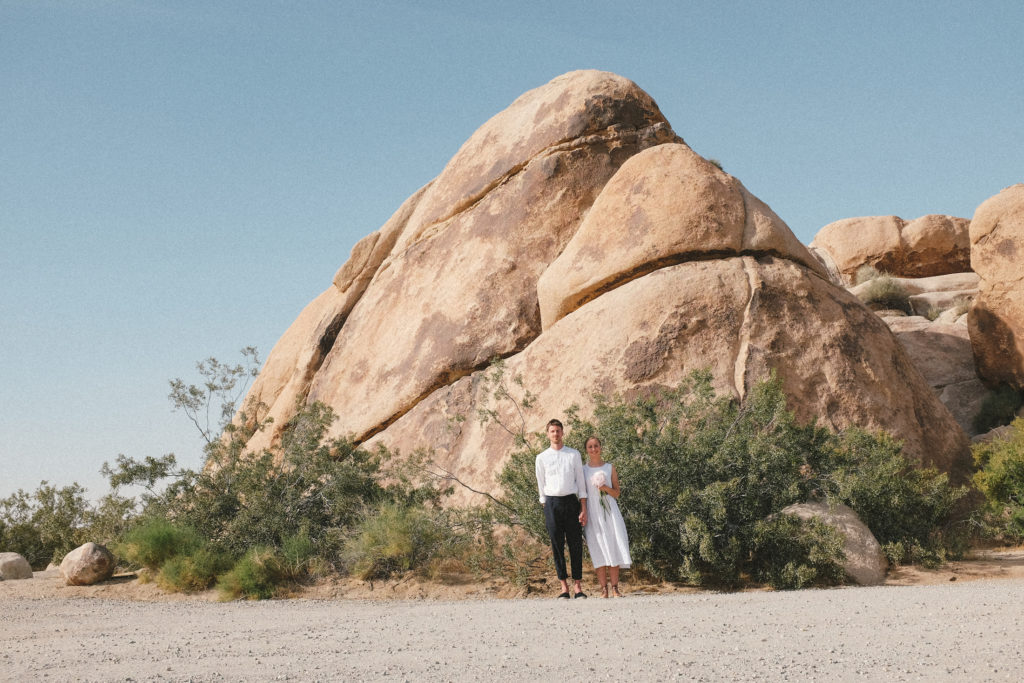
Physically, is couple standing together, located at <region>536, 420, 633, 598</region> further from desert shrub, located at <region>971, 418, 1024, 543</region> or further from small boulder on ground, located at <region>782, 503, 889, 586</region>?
desert shrub, located at <region>971, 418, 1024, 543</region>

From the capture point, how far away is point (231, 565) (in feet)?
38.5

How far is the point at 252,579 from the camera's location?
35.0ft

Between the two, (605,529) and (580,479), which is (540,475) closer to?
(580,479)

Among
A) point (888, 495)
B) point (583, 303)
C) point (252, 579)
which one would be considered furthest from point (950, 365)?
point (252, 579)

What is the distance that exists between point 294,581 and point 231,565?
110 cm

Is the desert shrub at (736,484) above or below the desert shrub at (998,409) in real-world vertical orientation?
below

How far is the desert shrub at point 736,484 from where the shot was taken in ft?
31.9

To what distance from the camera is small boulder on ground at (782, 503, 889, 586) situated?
983 cm

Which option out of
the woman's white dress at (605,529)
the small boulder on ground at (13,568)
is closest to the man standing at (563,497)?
the woman's white dress at (605,529)

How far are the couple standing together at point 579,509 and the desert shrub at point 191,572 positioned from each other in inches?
186

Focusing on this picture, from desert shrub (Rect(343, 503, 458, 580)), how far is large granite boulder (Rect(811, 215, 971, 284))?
25.1 metres

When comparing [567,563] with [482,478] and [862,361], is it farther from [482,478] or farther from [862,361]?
[862,361]

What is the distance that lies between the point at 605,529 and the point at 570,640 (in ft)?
10.5

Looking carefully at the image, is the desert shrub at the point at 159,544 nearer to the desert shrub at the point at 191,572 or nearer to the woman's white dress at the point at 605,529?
the desert shrub at the point at 191,572
